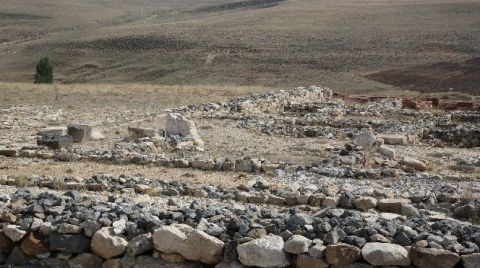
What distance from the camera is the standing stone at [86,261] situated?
6242 mm

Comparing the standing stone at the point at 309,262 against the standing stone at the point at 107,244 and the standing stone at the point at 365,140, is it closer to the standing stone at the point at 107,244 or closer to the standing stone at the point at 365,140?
the standing stone at the point at 107,244

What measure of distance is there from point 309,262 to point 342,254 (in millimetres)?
320

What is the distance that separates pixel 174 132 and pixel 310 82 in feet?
110

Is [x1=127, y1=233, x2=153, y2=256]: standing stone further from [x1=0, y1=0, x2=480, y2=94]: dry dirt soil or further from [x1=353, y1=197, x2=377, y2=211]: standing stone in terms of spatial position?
[x1=0, y1=0, x2=480, y2=94]: dry dirt soil

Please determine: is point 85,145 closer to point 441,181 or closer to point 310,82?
point 441,181

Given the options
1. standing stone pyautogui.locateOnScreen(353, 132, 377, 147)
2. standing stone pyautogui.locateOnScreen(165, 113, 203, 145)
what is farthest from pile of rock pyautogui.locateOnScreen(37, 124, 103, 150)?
standing stone pyautogui.locateOnScreen(353, 132, 377, 147)

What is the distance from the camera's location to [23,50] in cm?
7738

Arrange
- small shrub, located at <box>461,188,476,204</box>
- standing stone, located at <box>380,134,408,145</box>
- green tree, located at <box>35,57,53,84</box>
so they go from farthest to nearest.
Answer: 1. green tree, located at <box>35,57,53,84</box>
2. standing stone, located at <box>380,134,408,145</box>
3. small shrub, located at <box>461,188,476,204</box>

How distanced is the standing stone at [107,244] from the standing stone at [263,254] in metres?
1.26

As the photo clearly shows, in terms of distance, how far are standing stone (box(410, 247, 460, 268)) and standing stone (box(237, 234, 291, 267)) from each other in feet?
3.91

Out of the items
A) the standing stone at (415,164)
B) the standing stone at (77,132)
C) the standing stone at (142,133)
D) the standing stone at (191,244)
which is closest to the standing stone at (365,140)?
the standing stone at (415,164)

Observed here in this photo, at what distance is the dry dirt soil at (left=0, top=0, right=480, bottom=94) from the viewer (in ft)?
168

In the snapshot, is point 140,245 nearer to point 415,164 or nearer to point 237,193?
point 237,193

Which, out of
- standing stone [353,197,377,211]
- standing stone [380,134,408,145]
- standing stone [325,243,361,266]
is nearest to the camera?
standing stone [325,243,361,266]
